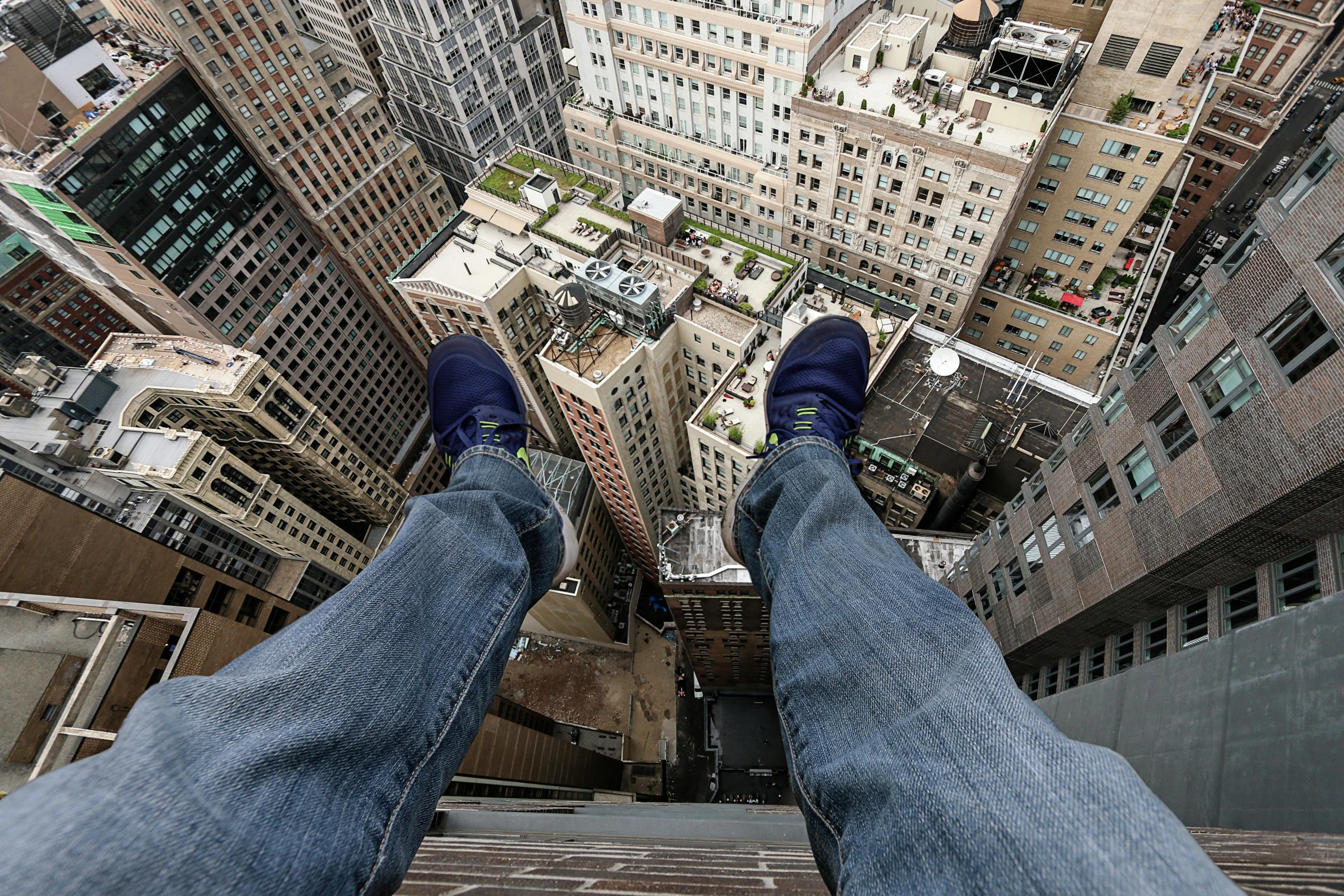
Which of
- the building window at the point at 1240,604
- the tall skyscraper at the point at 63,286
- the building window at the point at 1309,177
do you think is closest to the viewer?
the building window at the point at 1309,177

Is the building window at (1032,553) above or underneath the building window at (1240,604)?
above

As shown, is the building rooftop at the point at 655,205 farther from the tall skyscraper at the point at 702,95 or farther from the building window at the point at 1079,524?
the building window at the point at 1079,524

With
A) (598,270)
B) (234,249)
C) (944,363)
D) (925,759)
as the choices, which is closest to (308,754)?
(925,759)

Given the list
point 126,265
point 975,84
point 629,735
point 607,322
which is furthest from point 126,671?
point 975,84

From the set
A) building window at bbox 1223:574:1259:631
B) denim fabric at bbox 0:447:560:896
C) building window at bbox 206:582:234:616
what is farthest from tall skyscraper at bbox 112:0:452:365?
building window at bbox 1223:574:1259:631

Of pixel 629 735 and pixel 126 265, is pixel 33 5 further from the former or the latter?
pixel 629 735

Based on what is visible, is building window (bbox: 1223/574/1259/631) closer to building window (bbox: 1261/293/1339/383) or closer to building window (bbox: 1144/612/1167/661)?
building window (bbox: 1144/612/1167/661)

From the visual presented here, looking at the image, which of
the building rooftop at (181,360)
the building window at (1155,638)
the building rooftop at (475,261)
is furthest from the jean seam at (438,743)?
the building rooftop at (181,360)
